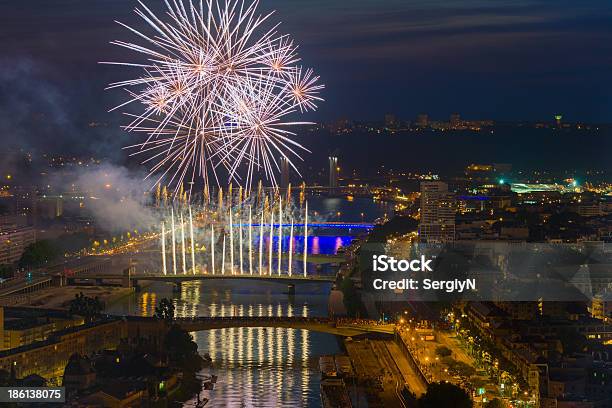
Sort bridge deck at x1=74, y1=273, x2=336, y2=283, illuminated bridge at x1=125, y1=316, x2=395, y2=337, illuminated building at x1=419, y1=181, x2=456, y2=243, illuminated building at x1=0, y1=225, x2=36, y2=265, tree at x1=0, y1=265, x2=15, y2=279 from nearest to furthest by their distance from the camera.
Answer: illuminated bridge at x1=125, y1=316, x2=395, y2=337 < bridge deck at x1=74, y1=273, x2=336, y2=283 < tree at x1=0, y1=265, x2=15, y2=279 < illuminated building at x1=0, y1=225, x2=36, y2=265 < illuminated building at x1=419, y1=181, x2=456, y2=243

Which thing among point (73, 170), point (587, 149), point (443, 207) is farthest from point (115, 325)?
point (587, 149)

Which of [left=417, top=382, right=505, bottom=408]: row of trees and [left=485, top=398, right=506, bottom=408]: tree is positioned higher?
[left=417, top=382, right=505, bottom=408]: row of trees

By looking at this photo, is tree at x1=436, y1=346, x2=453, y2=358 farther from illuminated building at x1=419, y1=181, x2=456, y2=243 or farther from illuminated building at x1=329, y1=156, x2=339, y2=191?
illuminated building at x1=329, y1=156, x2=339, y2=191

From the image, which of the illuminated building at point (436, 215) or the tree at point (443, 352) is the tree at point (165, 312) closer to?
the tree at point (443, 352)

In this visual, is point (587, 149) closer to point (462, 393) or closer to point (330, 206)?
point (330, 206)

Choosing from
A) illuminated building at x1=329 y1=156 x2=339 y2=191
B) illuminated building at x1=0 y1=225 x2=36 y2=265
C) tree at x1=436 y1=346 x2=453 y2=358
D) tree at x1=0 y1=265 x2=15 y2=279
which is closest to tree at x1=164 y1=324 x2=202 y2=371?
tree at x1=436 y1=346 x2=453 y2=358

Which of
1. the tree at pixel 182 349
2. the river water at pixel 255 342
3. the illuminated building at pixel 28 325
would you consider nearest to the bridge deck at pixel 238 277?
the river water at pixel 255 342

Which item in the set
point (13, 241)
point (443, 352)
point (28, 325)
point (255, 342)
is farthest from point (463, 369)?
point (13, 241)
